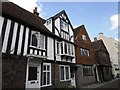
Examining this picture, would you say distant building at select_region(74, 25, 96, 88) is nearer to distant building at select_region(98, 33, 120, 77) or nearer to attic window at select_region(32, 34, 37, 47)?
attic window at select_region(32, 34, 37, 47)

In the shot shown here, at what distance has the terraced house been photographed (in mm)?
6684

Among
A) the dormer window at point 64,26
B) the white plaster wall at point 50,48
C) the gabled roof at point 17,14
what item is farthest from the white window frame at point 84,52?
the gabled roof at point 17,14

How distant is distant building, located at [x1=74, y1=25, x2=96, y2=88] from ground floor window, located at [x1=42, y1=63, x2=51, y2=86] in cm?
491

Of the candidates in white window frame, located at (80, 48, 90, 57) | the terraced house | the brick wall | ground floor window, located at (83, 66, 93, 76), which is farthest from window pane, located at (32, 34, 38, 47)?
ground floor window, located at (83, 66, 93, 76)

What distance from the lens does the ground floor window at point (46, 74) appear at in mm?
8939

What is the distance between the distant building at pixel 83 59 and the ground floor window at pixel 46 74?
491 centimetres

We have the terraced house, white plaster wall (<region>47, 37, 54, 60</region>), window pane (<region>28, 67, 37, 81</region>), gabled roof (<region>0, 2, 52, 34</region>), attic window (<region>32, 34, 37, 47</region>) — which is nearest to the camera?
the terraced house

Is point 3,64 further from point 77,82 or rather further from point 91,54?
point 91,54

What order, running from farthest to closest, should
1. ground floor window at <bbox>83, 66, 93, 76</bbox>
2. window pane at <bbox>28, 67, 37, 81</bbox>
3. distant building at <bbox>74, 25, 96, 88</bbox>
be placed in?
1. ground floor window at <bbox>83, 66, 93, 76</bbox>
2. distant building at <bbox>74, 25, 96, 88</bbox>
3. window pane at <bbox>28, 67, 37, 81</bbox>

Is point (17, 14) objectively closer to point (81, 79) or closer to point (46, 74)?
point (46, 74)

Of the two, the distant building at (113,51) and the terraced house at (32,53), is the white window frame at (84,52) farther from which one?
the distant building at (113,51)

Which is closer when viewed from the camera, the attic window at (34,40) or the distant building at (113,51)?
the attic window at (34,40)

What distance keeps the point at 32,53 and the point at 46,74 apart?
236 cm

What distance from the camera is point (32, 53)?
8297mm
